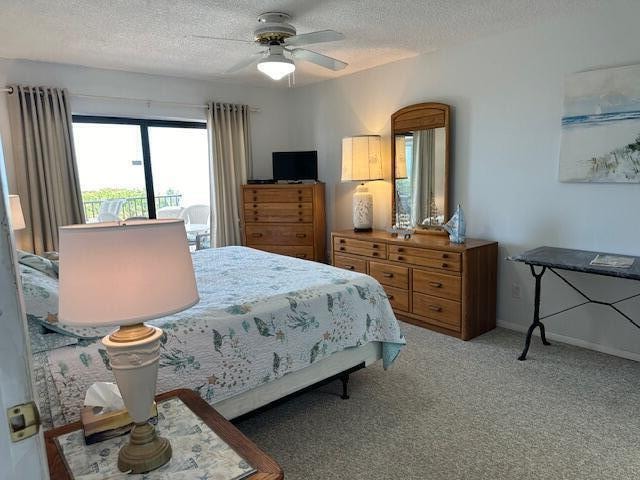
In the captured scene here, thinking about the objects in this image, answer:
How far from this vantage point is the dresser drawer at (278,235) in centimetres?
509

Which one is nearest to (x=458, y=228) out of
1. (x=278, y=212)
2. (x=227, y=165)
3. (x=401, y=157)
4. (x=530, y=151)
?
(x=530, y=151)

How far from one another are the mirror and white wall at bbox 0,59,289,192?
6.26ft

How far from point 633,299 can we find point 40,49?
200 inches

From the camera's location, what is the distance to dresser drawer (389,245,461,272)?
347 centimetres

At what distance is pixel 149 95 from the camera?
4.62m

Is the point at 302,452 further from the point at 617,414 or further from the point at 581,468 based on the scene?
the point at 617,414

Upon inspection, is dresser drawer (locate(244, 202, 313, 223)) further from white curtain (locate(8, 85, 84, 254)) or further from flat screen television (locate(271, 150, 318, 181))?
white curtain (locate(8, 85, 84, 254))

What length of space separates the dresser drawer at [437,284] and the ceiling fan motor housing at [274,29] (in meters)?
2.21

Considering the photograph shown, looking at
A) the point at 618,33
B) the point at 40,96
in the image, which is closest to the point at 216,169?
the point at 40,96

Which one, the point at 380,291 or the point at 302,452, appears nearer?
the point at 302,452

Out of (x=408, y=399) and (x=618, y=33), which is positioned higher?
(x=618, y=33)

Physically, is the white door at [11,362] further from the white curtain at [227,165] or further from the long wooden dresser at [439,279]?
the white curtain at [227,165]

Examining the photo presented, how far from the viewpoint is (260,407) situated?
2193 mm

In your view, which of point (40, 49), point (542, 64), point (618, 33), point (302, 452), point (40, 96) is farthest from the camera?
point (40, 96)
